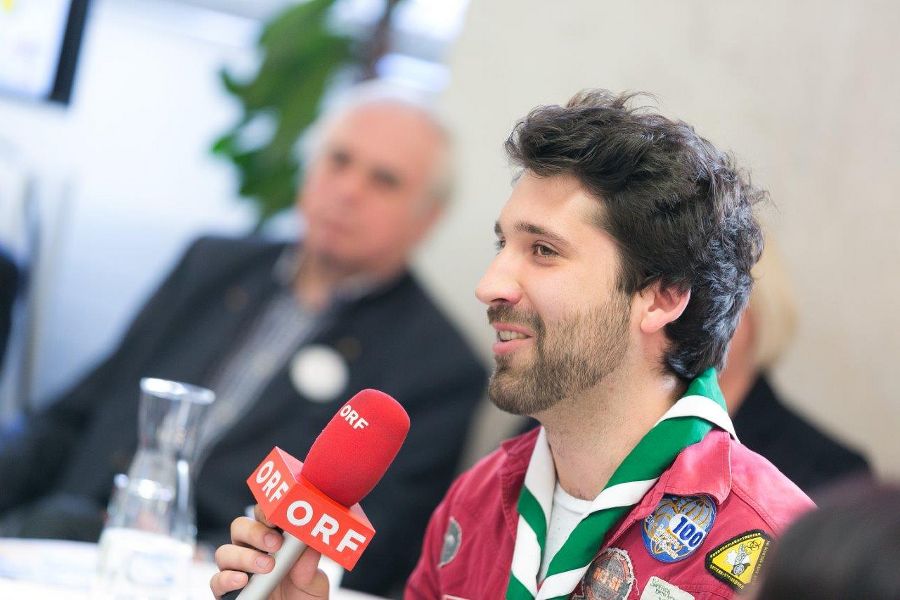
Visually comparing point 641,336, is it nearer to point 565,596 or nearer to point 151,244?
point 565,596

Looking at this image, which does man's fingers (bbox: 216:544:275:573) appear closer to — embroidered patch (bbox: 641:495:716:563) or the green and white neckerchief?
the green and white neckerchief

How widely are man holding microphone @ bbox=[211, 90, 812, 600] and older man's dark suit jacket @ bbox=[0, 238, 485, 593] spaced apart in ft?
3.49

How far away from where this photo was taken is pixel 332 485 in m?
1.25

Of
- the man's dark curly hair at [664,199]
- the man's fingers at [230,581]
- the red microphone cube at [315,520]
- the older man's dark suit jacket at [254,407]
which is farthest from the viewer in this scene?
the older man's dark suit jacket at [254,407]

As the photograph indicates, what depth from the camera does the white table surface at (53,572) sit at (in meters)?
1.52

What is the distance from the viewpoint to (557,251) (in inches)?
57.0

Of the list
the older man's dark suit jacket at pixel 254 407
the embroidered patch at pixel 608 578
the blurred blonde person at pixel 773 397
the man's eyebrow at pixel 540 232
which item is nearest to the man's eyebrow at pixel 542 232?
the man's eyebrow at pixel 540 232

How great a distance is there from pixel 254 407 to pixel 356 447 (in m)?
1.43

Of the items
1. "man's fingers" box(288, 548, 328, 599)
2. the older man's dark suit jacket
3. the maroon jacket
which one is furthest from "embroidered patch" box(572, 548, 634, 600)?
the older man's dark suit jacket

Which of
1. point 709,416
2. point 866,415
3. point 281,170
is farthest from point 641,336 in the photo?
point 281,170

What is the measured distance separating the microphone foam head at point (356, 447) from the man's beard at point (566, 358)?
7.1 inches

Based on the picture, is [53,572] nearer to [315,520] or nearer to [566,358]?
[315,520]

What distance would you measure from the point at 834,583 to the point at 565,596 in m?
0.63

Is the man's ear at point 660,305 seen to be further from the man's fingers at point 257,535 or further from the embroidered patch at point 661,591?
the man's fingers at point 257,535
